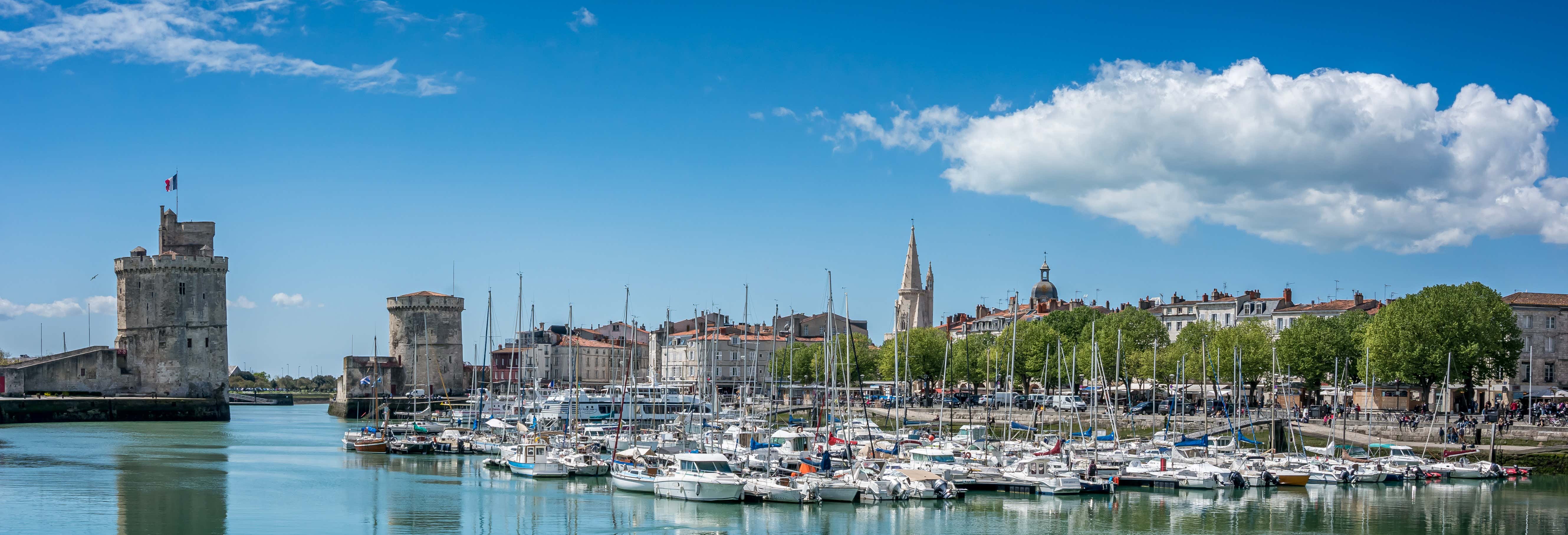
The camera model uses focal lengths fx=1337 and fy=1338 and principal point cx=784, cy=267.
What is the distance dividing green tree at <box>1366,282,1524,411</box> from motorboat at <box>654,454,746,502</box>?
3483cm

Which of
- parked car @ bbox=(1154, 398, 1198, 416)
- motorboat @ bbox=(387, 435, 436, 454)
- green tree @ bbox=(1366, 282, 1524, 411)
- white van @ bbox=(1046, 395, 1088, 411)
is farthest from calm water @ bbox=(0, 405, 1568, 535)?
white van @ bbox=(1046, 395, 1088, 411)

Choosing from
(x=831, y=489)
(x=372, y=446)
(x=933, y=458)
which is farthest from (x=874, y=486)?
(x=372, y=446)

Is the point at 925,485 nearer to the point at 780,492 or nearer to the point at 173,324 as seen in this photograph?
the point at 780,492

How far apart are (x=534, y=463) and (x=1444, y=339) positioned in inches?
1526

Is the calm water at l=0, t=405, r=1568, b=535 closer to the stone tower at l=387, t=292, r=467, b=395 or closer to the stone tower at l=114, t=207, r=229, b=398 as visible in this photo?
the stone tower at l=114, t=207, r=229, b=398

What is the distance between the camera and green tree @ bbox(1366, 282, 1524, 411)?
56906mm

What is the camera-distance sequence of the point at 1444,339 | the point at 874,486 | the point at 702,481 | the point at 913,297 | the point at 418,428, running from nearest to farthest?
the point at 702,481
the point at 874,486
the point at 1444,339
the point at 418,428
the point at 913,297

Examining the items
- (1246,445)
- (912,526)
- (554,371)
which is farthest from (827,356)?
(554,371)

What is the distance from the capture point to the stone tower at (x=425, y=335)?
96.6 metres

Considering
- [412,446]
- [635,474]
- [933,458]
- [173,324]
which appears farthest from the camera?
[173,324]

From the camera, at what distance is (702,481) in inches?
1396

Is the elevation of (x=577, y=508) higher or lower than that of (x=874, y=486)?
lower

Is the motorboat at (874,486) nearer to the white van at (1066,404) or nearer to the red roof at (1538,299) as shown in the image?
the white van at (1066,404)

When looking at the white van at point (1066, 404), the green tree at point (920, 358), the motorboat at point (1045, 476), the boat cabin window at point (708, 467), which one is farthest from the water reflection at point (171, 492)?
the green tree at point (920, 358)
